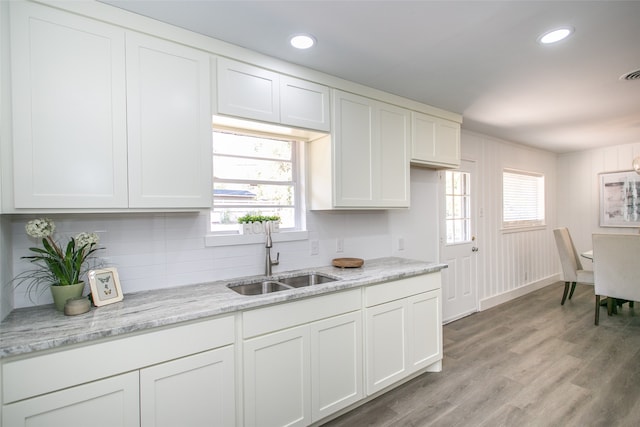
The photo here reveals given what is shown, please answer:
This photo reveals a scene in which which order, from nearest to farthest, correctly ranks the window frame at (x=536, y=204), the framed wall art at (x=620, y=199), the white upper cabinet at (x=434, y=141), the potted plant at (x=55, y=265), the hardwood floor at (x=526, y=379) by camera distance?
the potted plant at (x=55, y=265) < the hardwood floor at (x=526, y=379) < the white upper cabinet at (x=434, y=141) < the window frame at (x=536, y=204) < the framed wall art at (x=620, y=199)

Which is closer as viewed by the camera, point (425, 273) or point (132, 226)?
point (132, 226)

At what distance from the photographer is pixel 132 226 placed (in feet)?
6.14

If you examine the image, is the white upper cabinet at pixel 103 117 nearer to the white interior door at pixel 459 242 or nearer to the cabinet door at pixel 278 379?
the cabinet door at pixel 278 379

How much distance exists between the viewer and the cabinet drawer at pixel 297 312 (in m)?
1.66

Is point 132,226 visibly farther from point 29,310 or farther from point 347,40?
point 347,40

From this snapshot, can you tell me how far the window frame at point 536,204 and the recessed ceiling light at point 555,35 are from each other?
298 cm

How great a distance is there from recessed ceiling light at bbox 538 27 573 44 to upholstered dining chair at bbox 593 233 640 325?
105 inches

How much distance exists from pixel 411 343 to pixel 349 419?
0.72m

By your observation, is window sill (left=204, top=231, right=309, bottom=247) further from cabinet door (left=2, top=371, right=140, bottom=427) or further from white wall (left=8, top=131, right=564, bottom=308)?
cabinet door (left=2, top=371, right=140, bottom=427)

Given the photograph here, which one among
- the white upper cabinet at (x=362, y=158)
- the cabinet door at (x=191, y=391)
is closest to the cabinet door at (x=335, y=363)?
the cabinet door at (x=191, y=391)

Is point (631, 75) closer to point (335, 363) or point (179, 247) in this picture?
point (335, 363)

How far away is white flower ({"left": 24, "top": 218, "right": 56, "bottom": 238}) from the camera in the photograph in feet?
4.63

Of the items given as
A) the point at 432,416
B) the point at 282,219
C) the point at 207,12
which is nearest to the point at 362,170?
the point at 282,219

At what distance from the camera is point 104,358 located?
129cm
